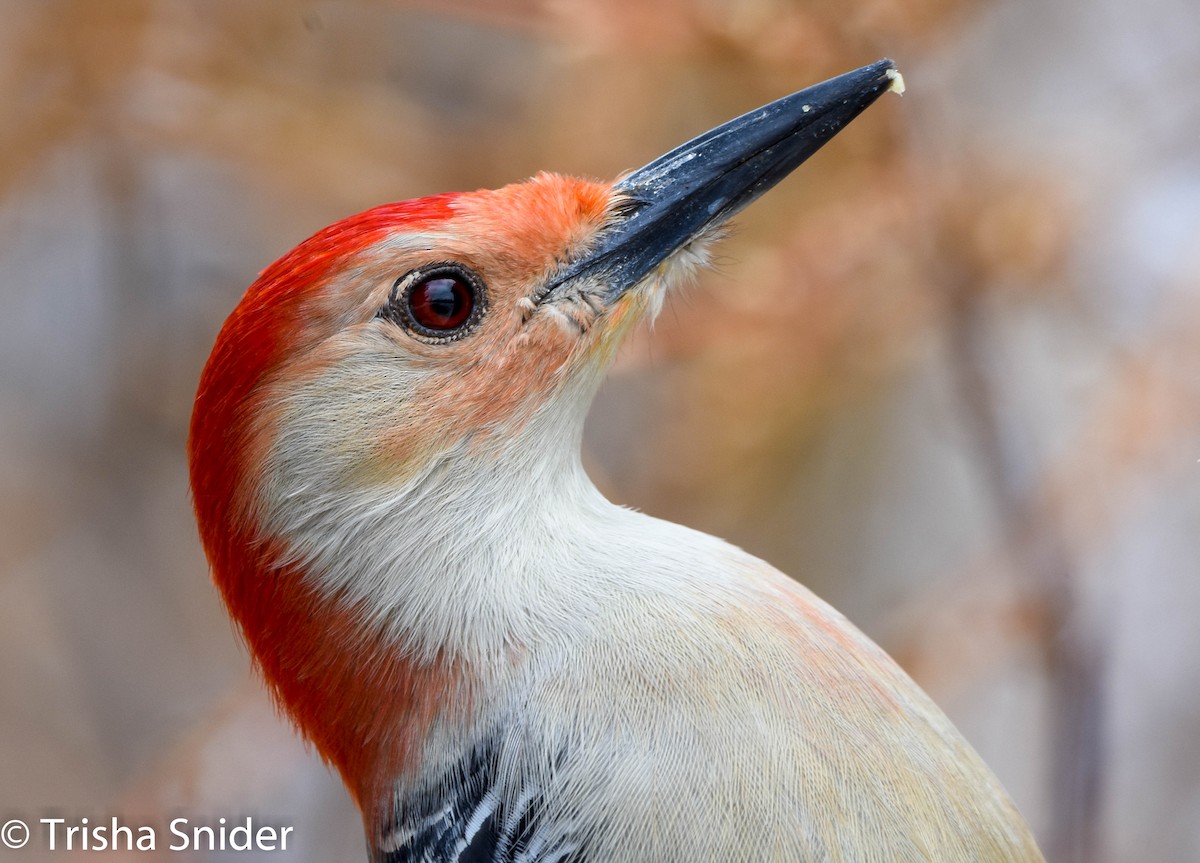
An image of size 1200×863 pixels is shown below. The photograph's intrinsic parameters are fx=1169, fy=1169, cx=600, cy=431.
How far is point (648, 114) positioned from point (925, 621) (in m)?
1.97

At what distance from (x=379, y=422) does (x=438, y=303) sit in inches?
10.1

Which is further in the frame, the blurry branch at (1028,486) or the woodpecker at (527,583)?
the blurry branch at (1028,486)

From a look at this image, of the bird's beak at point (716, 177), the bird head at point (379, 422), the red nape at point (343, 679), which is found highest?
the bird's beak at point (716, 177)

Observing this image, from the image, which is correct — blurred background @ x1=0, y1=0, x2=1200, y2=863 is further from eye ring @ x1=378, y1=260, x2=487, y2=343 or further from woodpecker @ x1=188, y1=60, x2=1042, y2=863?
eye ring @ x1=378, y1=260, x2=487, y2=343

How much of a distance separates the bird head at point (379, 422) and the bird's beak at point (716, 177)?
0.05 feet

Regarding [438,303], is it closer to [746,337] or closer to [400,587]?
[400,587]

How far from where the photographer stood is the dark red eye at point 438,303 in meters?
2.25

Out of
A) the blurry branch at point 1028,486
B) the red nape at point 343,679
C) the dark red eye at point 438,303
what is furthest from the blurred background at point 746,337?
the red nape at point 343,679

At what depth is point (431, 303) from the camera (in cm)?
226

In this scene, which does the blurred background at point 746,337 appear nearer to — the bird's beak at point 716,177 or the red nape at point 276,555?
the bird's beak at point 716,177

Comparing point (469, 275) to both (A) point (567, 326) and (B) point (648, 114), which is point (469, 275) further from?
(B) point (648, 114)

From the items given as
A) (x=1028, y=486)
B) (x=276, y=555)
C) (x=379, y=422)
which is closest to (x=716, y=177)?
(x=379, y=422)

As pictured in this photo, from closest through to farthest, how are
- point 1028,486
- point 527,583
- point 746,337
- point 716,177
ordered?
point 527,583, point 716,177, point 1028,486, point 746,337

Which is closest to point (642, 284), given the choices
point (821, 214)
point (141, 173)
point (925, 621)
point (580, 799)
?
point (580, 799)
